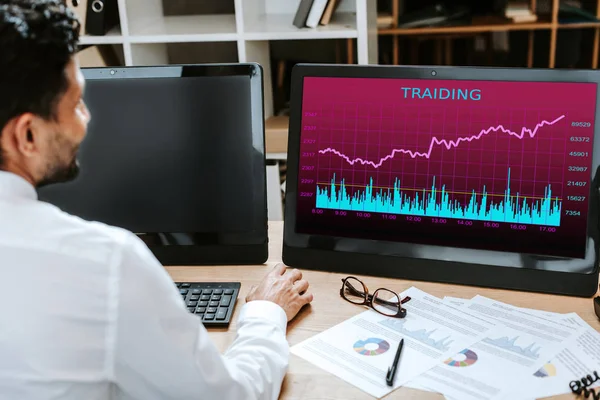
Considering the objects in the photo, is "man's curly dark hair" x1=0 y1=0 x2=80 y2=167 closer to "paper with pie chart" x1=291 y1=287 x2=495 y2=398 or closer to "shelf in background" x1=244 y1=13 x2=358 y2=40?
"paper with pie chart" x1=291 y1=287 x2=495 y2=398

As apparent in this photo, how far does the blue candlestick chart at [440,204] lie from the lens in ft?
3.85

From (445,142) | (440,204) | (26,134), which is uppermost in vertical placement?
(26,134)

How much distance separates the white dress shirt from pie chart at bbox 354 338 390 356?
0.32 m

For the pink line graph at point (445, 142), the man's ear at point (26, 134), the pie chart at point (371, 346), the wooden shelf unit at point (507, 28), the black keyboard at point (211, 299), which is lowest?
the pie chart at point (371, 346)

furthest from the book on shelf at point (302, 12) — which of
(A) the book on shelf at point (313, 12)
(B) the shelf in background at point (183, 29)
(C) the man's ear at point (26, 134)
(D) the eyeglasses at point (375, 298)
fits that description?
(C) the man's ear at point (26, 134)

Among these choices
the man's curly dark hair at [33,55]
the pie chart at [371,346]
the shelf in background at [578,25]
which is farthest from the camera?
the shelf in background at [578,25]

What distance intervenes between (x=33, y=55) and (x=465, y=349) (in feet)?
2.40

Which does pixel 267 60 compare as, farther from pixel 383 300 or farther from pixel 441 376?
pixel 441 376

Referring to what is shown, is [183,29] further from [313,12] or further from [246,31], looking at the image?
[313,12]

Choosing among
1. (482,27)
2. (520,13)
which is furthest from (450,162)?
(520,13)

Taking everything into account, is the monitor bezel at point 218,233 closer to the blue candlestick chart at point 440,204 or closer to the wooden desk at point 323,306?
the wooden desk at point 323,306

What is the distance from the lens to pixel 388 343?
1.04 metres

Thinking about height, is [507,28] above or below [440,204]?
above

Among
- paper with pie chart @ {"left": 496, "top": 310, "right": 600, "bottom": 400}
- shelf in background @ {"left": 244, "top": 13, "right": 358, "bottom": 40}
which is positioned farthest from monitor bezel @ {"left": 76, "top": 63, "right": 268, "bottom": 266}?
shelf in background @ {"left": 244, "top": 13, "right": 358, "bottom": 40}
